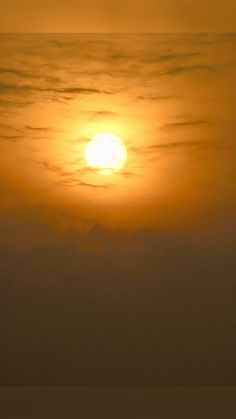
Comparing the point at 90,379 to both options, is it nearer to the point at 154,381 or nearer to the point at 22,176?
the point at 154,381

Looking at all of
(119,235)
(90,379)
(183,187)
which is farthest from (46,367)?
(183,187)

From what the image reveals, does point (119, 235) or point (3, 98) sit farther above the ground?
point (3, 98)

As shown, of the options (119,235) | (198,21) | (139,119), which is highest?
(198,21)

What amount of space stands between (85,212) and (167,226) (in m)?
0.44

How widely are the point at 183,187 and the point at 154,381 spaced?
1.03 metres

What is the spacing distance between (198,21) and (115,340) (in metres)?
1.74

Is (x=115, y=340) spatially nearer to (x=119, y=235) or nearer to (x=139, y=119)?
(x=119, y=235)

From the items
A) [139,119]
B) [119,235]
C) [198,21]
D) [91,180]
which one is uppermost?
[198,21]

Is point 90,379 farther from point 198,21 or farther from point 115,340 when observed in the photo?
point 198,21

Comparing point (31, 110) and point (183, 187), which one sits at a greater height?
point (31, 110)

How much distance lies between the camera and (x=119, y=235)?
159 inches

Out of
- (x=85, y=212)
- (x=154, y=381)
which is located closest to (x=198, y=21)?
(x=85, y=212)

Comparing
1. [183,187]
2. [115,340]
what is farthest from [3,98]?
[115,340]

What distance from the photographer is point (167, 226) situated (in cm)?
404
